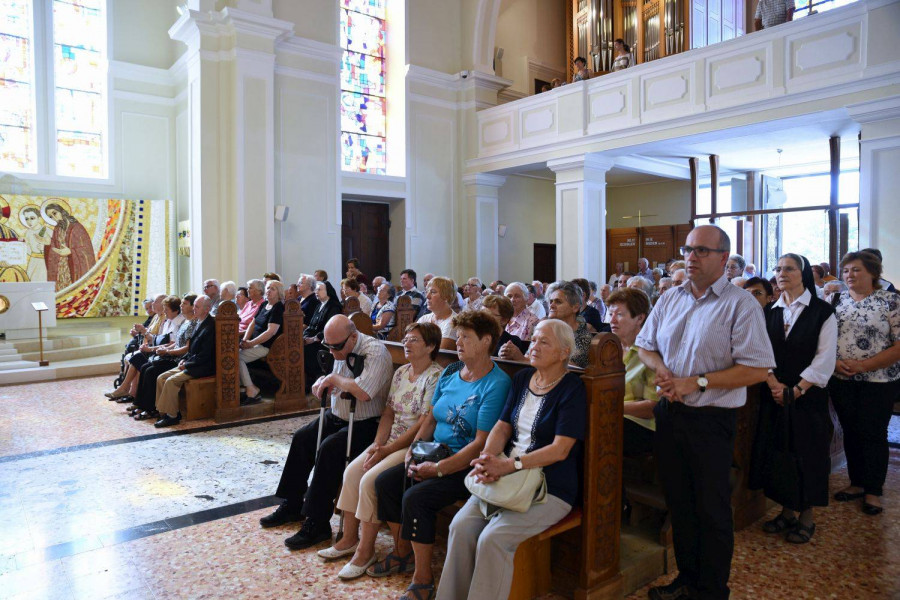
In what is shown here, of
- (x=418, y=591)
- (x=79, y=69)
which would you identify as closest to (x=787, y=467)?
(x=418, y=591)

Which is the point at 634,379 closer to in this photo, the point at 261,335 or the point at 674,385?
the point at 674,385

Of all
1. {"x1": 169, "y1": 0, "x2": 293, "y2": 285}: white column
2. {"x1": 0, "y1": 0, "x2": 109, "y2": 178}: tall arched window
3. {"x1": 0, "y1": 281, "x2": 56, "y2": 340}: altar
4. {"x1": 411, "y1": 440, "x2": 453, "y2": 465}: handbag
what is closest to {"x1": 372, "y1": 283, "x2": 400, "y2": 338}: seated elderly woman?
{"x1": 169, "y1": 0, "x2": 293, "y2": 285}: white column

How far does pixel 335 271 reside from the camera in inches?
398

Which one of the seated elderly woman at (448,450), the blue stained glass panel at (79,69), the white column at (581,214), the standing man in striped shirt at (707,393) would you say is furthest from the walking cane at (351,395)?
the blue stained glass panel at (79,69)

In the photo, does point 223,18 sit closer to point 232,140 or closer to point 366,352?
point 232,140

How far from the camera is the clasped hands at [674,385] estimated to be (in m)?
2.26

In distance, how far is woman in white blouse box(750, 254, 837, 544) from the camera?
9.72 feet

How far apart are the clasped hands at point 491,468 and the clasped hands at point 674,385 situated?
2.13 feet

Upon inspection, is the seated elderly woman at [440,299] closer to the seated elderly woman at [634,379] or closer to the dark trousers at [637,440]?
the seated elderly woman at [634,379]

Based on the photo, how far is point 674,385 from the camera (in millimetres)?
2273

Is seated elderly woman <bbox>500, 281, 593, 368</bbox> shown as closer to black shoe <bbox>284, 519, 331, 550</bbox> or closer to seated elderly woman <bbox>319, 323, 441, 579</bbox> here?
seated elderly woman <bbox>319, 323, 441, 579</bbox>

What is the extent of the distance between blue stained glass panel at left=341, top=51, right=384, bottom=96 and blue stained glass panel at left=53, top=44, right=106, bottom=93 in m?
4.03

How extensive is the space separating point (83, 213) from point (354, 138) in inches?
183

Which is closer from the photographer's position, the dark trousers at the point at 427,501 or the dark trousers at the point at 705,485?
the dark trousers at the point at 705,485
